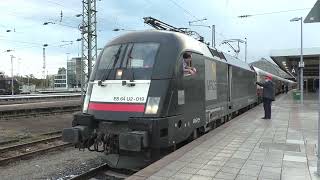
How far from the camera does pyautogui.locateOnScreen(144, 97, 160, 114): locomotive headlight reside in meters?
8.77

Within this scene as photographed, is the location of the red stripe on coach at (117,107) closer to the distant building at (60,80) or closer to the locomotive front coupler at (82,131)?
the locomotive front coupler at (82,131)

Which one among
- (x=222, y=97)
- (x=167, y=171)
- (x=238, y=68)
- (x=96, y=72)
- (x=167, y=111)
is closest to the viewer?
(x=167, y=171)

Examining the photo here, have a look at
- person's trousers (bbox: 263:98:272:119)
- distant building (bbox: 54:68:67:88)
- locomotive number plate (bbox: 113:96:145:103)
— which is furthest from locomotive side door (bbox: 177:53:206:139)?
distant building (bbox: 54:68:67:88)

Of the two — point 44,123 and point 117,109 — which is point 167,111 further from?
point 44,123

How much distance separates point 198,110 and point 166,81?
2.28 meters

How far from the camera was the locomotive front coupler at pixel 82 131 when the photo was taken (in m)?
9.15

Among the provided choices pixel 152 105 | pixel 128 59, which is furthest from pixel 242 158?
pixel 128 59

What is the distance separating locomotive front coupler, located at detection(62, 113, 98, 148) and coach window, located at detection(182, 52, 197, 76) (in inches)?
92.2

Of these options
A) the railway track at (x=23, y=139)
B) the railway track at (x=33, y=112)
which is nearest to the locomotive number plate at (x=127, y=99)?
the railway track at (x=23, y=139)

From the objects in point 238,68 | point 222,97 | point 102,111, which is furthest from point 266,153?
point 238,68

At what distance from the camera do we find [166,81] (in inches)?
354

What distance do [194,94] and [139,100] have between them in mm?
2068

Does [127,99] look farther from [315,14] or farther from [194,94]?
[315,14]

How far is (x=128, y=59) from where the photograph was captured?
9.66 m
